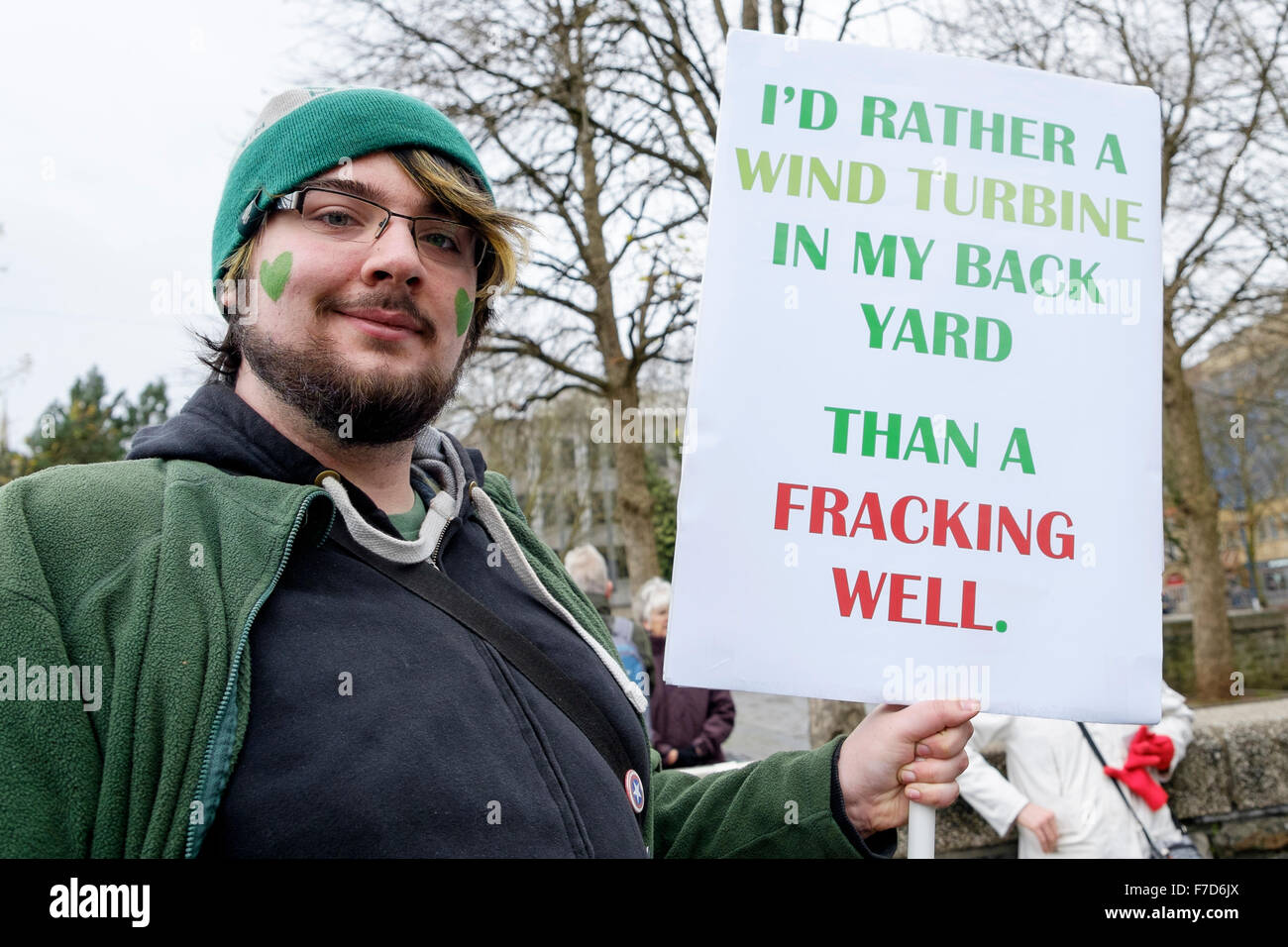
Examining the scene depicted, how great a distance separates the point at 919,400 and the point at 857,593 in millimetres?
375

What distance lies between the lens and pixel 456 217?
6.00 ft

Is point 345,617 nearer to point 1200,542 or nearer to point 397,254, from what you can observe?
point 397,254

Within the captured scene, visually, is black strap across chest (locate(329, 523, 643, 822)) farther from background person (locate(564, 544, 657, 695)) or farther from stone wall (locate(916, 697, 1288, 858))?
background person (locate(564, 544, 657, 695))

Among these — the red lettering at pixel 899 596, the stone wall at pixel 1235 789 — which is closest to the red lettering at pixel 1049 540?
the red lettering at pixel 899 596

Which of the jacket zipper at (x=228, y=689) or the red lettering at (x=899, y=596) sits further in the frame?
the red lettering at (x=899, y=596)

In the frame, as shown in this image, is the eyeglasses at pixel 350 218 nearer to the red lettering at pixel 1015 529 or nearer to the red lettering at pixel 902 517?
the red lettering at pixel 902 517

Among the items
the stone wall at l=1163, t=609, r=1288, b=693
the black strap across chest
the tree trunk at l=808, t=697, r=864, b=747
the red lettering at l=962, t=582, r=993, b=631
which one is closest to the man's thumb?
the red lettering at l=962, t=582, r=993, b=631

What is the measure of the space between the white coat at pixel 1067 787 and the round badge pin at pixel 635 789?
2246mm

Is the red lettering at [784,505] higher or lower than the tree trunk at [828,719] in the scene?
higher

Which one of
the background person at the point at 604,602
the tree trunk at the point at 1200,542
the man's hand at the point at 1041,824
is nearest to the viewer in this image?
the man's hand at the point at 1041,824

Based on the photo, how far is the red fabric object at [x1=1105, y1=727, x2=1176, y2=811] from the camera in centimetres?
371

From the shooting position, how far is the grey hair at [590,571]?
5918 mm

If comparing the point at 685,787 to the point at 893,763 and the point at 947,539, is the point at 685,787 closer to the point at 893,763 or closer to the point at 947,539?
the point at 893,763
